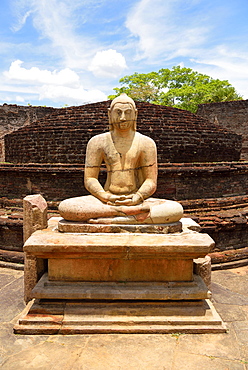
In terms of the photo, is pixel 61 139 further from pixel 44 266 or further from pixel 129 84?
pixel 129 84

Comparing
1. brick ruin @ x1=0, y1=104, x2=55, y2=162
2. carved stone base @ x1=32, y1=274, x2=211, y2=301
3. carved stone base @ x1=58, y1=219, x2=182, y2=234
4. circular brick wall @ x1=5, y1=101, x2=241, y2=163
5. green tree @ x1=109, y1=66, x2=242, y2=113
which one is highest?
green tree @ x1=109, y1=66, x2=242, y2=113

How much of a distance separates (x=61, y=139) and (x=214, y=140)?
3.75 meters

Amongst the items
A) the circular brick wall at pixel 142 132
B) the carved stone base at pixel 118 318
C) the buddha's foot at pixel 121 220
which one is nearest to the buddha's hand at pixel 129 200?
the buddha's foot at pixel 121 220

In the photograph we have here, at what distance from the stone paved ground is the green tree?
20.4 metres

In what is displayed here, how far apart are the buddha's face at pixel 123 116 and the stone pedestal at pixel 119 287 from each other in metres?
1.29

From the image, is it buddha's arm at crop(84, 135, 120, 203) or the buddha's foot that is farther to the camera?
buddha's arm at crop(84, 135, 120, 203)

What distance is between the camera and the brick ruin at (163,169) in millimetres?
5367

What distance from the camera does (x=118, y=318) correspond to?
2.72m

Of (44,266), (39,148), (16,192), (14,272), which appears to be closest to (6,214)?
(16,192)

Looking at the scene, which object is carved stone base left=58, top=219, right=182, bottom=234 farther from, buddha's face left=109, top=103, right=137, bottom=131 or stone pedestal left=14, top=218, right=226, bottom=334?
buddha's face left=109, top=103, right=137, bottom=131

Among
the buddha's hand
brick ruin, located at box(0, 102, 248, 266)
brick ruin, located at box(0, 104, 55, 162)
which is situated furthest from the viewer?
brick ruin, located at box(0, 104, 55, 162)

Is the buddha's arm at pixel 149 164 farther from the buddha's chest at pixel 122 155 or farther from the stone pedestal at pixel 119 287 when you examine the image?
the stone pedestal at pixel 119 287

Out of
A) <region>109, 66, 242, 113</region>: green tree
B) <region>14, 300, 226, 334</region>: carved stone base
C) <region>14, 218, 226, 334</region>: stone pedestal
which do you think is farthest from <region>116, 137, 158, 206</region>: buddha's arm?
<region>109, 66, 242, 113</region>: green tree

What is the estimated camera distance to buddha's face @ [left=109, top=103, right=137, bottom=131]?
3.34m
